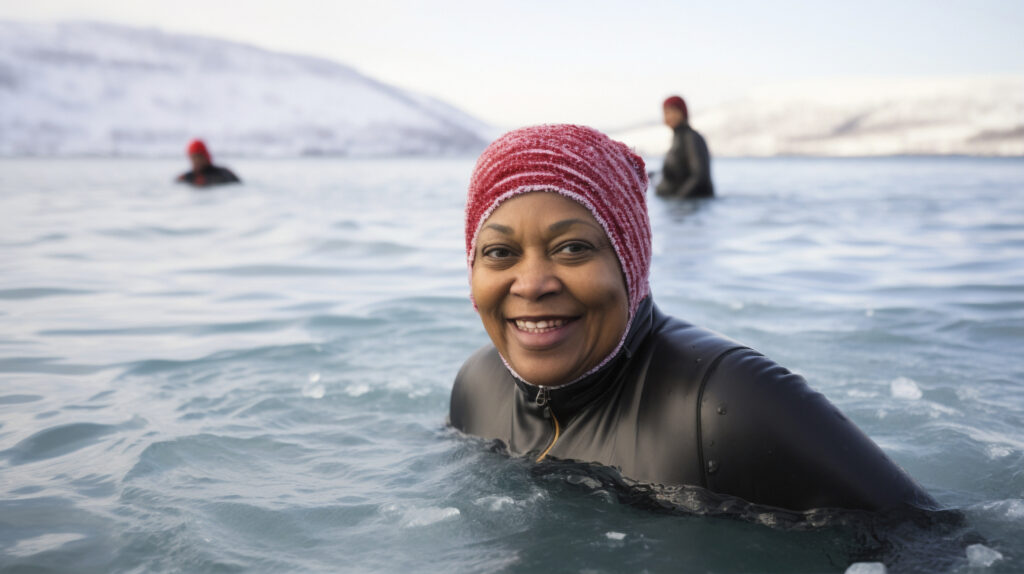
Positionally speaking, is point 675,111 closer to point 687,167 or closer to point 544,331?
point 687,167

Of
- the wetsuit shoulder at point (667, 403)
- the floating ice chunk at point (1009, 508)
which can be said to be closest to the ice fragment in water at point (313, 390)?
the wetsuit shoulder at point (667, 403)

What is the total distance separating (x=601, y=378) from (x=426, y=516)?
29.0 inches

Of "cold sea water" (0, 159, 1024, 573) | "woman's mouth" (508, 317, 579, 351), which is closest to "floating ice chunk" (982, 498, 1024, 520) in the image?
"cold sea water" (0, 159, 1024, 573)

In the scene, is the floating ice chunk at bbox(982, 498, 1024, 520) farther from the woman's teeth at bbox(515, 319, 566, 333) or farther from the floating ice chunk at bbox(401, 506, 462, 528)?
the floating ice chunk at bbox(401, 506, 462, 528)

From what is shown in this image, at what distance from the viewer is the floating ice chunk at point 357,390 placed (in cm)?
457

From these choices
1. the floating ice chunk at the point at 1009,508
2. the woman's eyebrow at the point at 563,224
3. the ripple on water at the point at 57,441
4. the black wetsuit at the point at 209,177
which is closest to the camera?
the woman's eyebrow at the point at 563,224

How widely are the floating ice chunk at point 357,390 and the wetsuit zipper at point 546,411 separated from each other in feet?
6.08

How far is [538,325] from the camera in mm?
2527

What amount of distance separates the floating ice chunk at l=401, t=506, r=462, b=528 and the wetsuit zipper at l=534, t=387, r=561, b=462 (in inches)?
12.8

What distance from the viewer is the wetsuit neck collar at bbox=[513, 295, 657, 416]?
8.69ft

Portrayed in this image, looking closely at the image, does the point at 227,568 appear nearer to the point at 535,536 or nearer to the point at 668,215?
the point at 535,536

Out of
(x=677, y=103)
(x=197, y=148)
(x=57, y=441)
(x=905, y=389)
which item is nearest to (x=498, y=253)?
(x=57, y=441)

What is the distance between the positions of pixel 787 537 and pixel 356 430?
6.91ft

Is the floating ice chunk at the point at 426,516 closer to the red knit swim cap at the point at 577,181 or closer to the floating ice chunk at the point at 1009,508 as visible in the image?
the red knit swim cap at the point at 577,181
